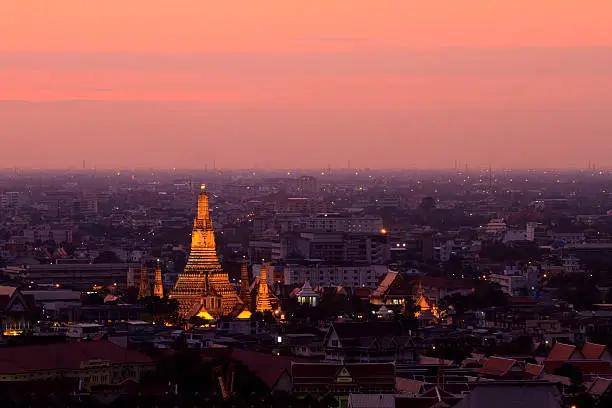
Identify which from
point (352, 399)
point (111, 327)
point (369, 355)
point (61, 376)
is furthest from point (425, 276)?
point (352, 399)

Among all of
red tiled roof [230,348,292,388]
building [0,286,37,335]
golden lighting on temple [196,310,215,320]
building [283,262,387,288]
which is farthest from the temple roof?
red tiled roof [230,348,292,388]

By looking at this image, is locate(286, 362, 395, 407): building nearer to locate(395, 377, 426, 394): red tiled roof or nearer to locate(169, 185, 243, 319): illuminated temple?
locate(395, 377, 426, 394): red tiled roof

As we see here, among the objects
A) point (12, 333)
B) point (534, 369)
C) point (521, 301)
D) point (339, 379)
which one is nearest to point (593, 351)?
point (534, 369)

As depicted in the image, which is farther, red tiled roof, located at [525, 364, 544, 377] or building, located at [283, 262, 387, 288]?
building, located at [283, 262, 387, 288]

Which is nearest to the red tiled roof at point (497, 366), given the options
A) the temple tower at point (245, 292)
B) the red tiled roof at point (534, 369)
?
the red tiled roof at point (534, 369)

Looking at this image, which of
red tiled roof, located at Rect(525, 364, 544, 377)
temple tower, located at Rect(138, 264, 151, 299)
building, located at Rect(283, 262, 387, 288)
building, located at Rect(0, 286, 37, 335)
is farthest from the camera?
building, located at Rect(283, 262, 387, 288)
